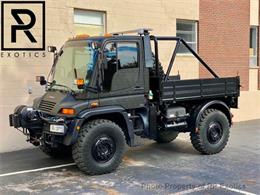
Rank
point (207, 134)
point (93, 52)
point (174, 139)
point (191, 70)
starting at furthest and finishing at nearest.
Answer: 1. point (191, 70)
2. point (174, 139)
3. point (207, 134)
4. point (93, 52)

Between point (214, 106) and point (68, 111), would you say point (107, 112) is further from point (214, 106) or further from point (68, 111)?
point (214, 106)

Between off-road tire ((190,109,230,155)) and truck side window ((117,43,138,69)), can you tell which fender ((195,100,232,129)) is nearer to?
off-road tire ((190,109,230,155))

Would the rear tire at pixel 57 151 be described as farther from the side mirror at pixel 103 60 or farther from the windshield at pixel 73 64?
→ the side mirror at pixel 103 60

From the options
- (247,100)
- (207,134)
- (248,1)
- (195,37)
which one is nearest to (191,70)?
(195,37)

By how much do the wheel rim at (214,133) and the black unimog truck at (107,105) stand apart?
0.05m

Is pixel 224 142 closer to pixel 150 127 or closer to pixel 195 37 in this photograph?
pixel 150 127

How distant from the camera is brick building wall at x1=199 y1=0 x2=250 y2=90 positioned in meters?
15.1

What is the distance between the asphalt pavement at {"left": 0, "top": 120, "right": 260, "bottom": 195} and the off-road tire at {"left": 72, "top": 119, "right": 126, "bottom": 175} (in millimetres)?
159

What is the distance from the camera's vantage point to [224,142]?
1001 cm

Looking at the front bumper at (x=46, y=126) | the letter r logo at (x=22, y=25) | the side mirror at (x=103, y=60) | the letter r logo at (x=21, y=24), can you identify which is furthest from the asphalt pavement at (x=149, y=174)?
the letter r logo at (x=21, y=24)

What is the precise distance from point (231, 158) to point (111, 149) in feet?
9.33

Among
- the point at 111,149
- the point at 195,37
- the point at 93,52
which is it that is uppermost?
the point at 195,37

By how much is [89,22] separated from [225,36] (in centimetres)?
590

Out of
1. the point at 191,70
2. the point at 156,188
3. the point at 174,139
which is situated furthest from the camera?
the point at 191,70
